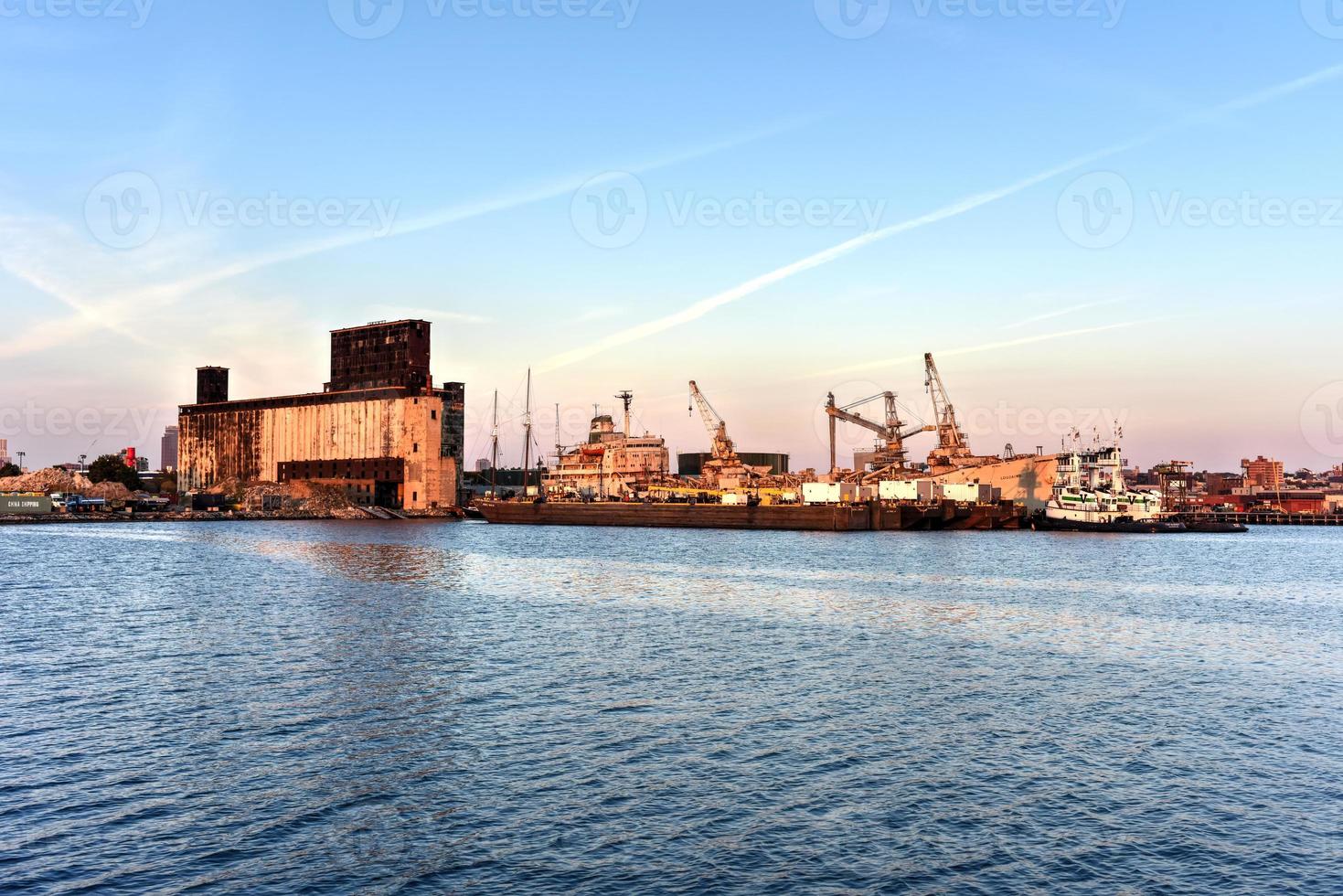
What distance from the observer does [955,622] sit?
45.7m

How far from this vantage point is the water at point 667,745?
16547 millimetres

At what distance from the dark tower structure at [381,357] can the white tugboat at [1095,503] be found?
11829 cm

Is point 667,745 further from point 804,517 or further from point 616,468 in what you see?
point 616,468

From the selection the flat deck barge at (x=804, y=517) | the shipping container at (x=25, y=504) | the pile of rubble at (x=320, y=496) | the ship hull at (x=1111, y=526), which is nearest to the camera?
the ship hull at (x=1111, y=526)

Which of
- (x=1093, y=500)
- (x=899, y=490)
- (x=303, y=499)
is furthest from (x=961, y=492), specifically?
(x=303, y=499)

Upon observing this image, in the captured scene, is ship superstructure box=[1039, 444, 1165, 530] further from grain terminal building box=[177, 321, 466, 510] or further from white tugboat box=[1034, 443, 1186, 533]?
grain terminal building box=[177, 321, 466, 510]

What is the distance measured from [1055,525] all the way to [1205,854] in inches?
5202

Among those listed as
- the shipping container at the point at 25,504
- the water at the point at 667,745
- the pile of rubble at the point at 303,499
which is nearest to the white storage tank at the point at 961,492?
the water at the point at 667,745

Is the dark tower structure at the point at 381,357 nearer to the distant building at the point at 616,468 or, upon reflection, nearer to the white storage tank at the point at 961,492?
the distant building at the point at 616,468

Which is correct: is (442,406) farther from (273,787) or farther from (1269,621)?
(273,787)

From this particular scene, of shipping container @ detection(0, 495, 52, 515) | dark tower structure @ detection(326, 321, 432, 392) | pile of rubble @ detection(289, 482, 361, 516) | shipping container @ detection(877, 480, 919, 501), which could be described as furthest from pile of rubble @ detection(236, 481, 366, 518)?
shipping container @ detection(877, 480, 919, 501)

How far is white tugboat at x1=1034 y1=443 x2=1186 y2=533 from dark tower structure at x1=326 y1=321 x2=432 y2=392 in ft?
388

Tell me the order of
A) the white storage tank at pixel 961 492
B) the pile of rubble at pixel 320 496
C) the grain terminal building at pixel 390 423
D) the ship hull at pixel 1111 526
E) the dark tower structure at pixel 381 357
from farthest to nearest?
the pile of rubble at pixel 320 496, the dark tower structure at pixel 381 357, the grain terminal building at pixel 390 423, the white storage tank at pixel 961 492, the ship hull at pixel 1111 526

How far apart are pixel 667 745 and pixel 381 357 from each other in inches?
7014
